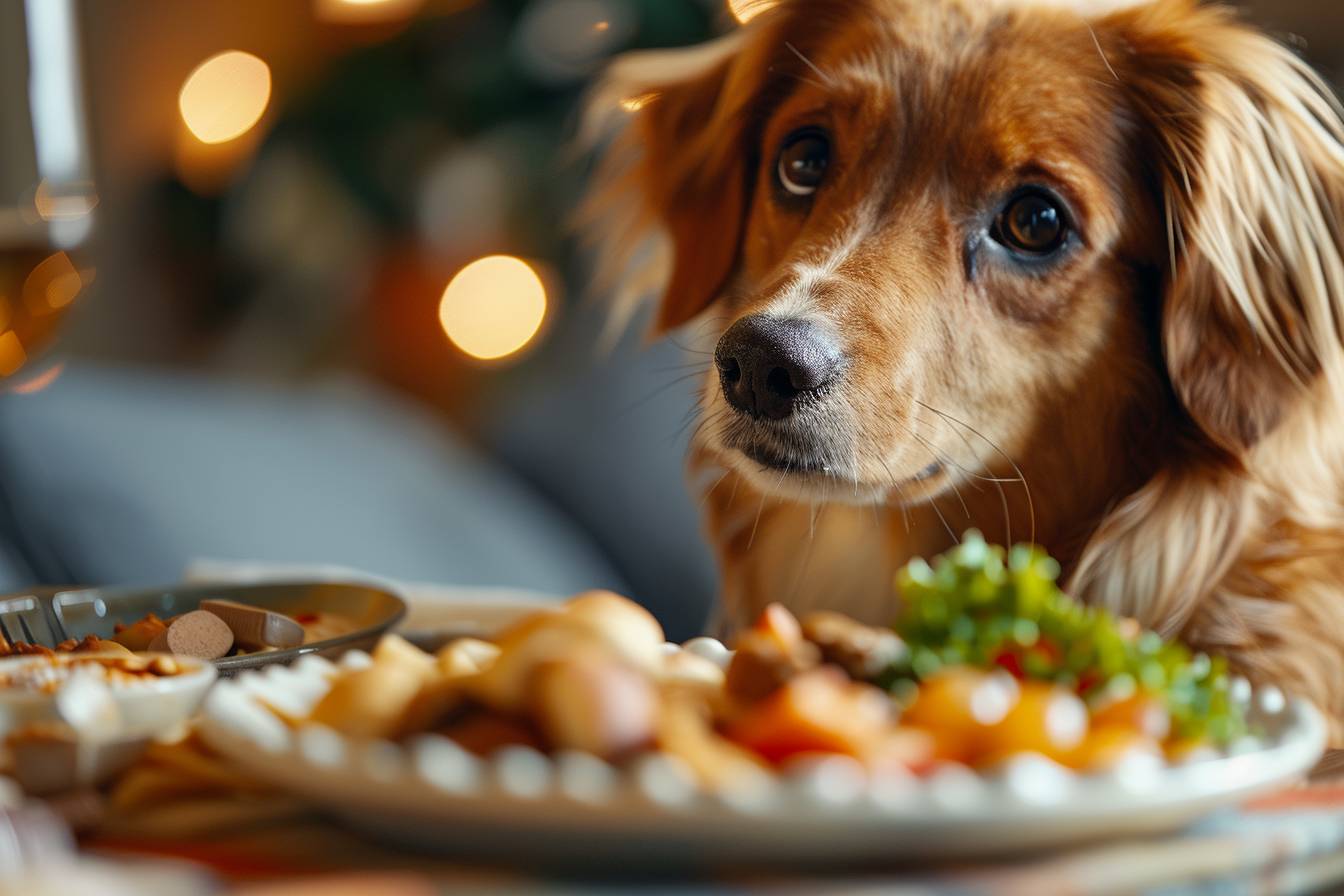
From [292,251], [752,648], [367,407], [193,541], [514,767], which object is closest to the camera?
[514,767]

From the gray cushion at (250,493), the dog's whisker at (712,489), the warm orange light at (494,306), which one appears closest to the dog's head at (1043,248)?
the dog's whisker at (712,489)

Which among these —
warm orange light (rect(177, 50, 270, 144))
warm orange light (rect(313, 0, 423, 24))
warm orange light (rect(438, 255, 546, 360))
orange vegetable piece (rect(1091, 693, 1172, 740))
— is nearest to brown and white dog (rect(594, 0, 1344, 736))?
orange vegetable piece (rect(1091, 693, 1172, 740))

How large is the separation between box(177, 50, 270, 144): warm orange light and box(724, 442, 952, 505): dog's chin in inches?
112

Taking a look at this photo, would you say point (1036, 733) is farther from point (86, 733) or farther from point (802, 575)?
point (802, 575)

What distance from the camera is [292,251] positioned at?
3559 millimetres

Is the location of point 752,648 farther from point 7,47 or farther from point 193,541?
point 193,541

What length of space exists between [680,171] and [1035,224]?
546mm

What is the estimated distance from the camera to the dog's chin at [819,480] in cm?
128

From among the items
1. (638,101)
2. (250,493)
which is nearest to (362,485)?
(250,493)

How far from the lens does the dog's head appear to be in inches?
50.9

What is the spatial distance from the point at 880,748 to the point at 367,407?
99.4 inches

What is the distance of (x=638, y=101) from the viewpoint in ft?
6.10

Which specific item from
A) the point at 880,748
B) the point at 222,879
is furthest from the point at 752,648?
the point at 222,879

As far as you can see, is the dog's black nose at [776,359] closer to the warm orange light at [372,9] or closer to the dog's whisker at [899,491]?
the dog's whisker at [899,491]
